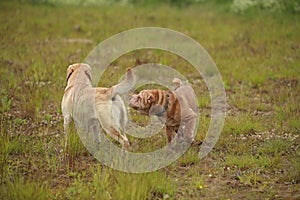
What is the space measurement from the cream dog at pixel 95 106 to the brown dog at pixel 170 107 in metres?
0.33

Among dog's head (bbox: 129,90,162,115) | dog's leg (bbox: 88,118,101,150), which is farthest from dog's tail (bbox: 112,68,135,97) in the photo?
dog's leg (bbox: 88,118,101,150)

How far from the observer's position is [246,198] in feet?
17.4

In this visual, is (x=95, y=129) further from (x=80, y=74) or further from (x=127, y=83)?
(x=127, y=83)

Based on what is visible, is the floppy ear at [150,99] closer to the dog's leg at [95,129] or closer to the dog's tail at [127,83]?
the dog's tail at [127,83]

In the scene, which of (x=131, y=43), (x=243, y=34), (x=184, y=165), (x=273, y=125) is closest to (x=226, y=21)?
(x=243, y=34)

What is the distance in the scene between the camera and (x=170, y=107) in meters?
6.75

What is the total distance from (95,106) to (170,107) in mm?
1092

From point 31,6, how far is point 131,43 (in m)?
6.82

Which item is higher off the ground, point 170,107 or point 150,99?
point 150,99

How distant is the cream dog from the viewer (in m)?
6.05

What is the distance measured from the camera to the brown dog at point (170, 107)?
652cm

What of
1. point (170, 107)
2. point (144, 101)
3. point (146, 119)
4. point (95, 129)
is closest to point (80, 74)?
point (95, 129)

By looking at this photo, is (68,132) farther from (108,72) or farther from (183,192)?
(108,72)

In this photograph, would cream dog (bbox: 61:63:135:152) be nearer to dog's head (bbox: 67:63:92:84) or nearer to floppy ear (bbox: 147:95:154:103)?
dog's head (bbox: 67:63:92:84)
